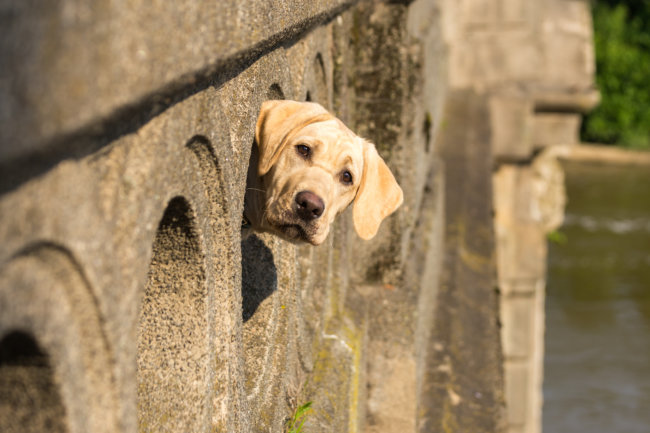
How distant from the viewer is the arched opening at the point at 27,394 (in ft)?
4.01

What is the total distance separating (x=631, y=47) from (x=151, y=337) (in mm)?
24940

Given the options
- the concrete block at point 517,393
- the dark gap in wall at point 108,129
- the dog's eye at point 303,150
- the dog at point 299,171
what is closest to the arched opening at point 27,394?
the dark gap in wall at point 108,129

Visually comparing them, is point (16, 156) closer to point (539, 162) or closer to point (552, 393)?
point (539, 162)

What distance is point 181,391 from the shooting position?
1.81 metres

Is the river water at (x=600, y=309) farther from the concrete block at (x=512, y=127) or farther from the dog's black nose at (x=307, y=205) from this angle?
the dog's black nose at (x=307, y=205)

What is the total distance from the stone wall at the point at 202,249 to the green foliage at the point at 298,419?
0.10 feet

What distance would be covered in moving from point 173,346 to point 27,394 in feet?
1.87

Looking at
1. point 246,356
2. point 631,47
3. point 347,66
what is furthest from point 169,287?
point 631,47

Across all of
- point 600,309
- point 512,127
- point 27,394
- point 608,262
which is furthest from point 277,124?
point 608,262

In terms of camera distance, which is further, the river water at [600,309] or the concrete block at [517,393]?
the river water at [600,309]

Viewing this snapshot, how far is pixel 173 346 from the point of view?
181 centimetres

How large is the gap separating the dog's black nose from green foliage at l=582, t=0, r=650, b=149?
22452mm

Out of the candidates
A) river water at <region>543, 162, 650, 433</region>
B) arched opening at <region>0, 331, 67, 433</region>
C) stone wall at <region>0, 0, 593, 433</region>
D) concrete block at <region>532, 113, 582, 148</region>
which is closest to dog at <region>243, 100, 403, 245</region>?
stone wall at <region>0, 0, 593, 433</region>

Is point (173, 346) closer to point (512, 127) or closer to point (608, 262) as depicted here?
point (512, 127)
